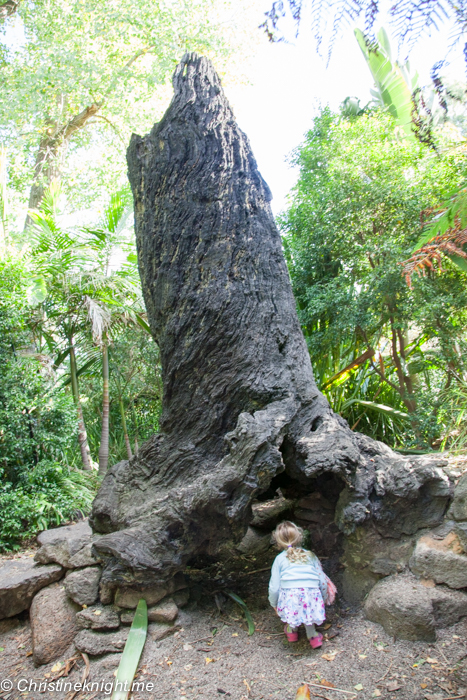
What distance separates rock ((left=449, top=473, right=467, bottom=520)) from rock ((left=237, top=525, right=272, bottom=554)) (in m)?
1.33

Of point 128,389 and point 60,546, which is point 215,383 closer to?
point 60,546

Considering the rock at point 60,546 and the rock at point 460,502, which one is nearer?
the rock at point 460,502

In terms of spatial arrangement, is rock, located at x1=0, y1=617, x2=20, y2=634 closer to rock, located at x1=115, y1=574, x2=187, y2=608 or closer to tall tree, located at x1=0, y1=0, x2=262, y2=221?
rock, located at x1=115, y1=574, x2=187, y2=608

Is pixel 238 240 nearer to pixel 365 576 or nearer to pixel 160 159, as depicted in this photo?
pixel 160 159

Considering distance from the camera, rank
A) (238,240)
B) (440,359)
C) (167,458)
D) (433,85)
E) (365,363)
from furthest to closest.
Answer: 1. (365,363)
2. (440,359)
3. (238,240)
4. (167,458)
5. (433,85)

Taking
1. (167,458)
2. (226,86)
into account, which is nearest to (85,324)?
(167,458)

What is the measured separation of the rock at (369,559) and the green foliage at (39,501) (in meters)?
3.20

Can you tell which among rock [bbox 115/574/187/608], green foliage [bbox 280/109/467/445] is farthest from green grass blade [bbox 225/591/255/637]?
green foliage [bbox 280/109/467/445]

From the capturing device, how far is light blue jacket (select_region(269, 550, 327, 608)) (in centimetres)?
247

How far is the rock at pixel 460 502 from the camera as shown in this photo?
8.45 ft

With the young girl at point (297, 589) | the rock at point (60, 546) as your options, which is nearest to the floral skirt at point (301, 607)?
the young girl at point (297, 589)

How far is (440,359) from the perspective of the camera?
5.52m

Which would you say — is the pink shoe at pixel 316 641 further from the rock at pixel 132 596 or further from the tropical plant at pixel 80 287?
the tropical plant at pixel 80 287

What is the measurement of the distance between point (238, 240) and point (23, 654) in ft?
10.6
